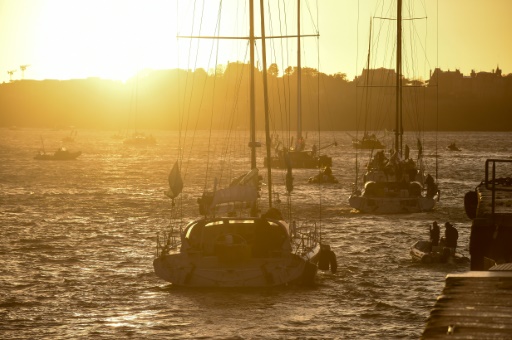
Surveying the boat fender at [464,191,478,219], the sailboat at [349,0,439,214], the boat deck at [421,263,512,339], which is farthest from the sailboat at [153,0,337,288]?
the sailboat at [349,0,439,214]

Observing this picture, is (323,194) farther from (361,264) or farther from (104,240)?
(361,264)

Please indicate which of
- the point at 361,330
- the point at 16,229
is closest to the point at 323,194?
the point at 16,229

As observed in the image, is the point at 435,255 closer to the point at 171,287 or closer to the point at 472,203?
the point at 171,287

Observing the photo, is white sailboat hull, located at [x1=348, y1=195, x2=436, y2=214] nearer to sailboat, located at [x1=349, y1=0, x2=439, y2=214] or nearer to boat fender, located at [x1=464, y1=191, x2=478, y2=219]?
sailboat, located at [x1=349, y1=0, x2=439, y2=214]

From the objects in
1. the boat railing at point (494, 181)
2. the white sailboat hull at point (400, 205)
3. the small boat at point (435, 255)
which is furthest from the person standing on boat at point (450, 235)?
the white sailboat hull at point (400, 205)

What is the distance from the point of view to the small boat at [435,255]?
40094 millimetres

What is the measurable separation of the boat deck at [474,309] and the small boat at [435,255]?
21694mm

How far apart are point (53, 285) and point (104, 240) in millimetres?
14048

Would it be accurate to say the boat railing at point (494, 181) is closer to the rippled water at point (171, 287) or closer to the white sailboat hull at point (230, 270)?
the rippled water at point (171, 287)

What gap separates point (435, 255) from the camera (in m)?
40.4

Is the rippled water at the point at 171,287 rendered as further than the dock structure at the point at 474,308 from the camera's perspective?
→ Yes

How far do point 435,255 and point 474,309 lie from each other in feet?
82.8

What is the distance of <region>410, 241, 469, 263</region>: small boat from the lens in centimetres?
4009

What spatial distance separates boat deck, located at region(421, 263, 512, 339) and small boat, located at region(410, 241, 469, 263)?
21.7 metres
